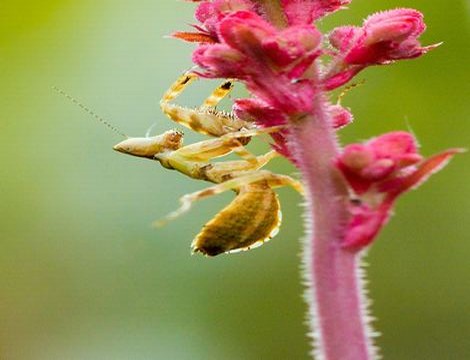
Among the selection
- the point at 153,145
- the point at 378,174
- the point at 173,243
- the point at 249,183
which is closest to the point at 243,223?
the point at 249,183

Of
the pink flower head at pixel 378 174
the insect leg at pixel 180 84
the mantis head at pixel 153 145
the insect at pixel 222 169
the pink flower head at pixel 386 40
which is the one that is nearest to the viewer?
the pink flower head at pixel 378 174

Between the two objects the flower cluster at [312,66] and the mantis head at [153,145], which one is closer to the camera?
the flower cluster at [312,66]

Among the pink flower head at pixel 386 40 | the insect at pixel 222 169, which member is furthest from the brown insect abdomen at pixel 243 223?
the pink flower head at pixel 386 40

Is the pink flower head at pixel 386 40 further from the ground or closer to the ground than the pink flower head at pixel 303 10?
closer to the ground

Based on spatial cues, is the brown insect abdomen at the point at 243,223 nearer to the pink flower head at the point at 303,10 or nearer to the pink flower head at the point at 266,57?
the pink flower head at the point at 266,57

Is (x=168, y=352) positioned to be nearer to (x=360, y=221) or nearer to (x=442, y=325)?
(x=442, y=325)

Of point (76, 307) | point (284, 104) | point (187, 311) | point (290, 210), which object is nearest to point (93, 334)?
point (76, 307)

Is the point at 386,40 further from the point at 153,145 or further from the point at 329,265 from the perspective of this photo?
the point at 153,145

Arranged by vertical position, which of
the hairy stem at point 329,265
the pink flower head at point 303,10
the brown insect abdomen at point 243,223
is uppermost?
the pink flower head at point 303,10
